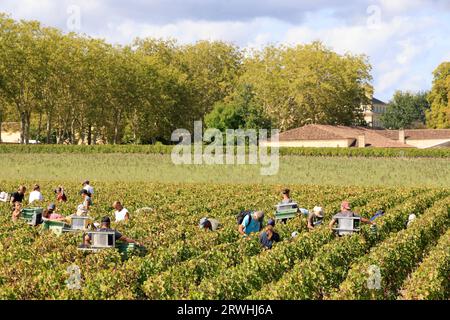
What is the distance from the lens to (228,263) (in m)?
17.0

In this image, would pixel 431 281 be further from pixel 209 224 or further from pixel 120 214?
pixel 120 214

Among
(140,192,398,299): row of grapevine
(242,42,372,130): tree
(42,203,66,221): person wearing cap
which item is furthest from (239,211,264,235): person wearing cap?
(242,42,372,130): tree

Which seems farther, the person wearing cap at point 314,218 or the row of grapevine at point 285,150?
the row of grapevine at point 285,150

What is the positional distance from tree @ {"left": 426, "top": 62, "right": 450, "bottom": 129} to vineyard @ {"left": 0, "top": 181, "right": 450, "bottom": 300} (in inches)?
3472

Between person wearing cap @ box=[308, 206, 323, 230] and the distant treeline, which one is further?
the distant treeline

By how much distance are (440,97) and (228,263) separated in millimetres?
100185

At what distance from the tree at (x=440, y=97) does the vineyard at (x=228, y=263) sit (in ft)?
289

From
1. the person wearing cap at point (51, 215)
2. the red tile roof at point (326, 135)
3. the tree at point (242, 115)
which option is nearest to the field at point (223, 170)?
the red tile roof at point (326, 135)

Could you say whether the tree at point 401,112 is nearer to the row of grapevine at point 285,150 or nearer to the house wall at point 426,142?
the house wall at point 426,142

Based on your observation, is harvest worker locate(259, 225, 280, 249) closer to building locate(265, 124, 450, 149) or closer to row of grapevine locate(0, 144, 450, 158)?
row of grapevine locate(0, 144, 450, 158)

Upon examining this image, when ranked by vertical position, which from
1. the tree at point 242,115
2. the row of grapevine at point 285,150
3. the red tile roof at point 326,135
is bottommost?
the row of grapevine at point 285,150

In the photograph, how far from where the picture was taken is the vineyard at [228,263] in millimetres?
13930

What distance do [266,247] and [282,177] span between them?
35.3 meters

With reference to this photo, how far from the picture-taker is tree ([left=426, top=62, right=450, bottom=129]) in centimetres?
11044
